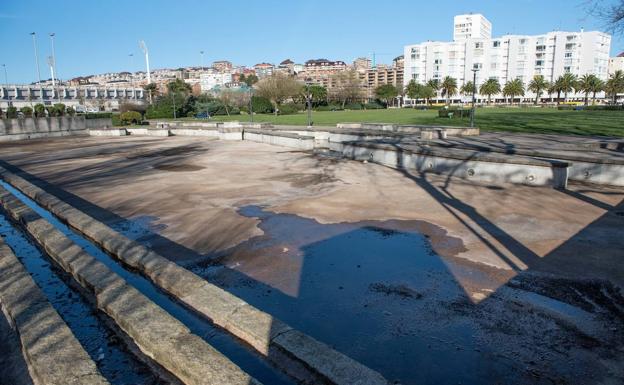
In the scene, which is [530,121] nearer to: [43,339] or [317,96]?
[43,339]

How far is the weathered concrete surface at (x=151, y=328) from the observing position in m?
3.32

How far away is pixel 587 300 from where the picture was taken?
194 inches

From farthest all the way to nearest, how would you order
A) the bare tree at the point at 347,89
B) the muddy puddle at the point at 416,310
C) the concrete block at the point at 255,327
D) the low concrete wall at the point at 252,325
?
the bare tree at the point at 347,89 < the concrete block at the point at 255,327 < the muddy puddle at the point at 416,310 < the low concrete wall at the point at 252,325

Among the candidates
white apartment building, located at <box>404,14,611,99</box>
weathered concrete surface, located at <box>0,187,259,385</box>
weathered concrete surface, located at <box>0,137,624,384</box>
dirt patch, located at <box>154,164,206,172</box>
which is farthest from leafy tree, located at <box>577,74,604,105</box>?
weathered concrete surface, located at <box>0,187,259,385</box>

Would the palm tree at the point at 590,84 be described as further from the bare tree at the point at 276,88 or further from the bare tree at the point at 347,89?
the bare tree at the point at 276,88

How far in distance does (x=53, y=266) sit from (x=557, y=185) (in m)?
11.6

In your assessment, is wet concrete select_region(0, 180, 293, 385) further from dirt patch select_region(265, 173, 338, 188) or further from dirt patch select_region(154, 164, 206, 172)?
dirt patch select_region(154, 164, 206, 172)

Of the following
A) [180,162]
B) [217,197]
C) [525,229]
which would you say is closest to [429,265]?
[525,229]

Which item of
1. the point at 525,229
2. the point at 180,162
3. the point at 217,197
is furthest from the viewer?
the point at 180,162

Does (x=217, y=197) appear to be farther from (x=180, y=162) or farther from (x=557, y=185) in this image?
(x=557, y=185)

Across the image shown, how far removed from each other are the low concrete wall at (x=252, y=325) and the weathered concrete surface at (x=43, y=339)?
1.21 meters

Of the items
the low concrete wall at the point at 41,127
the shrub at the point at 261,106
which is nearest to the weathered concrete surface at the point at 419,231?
the low concrete wall at the point at 41,127

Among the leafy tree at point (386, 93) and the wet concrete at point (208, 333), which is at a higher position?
the leafy tree at point (386, 93)

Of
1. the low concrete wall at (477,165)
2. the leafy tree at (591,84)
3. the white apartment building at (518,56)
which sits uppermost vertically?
the white apartment building at (518,56)
